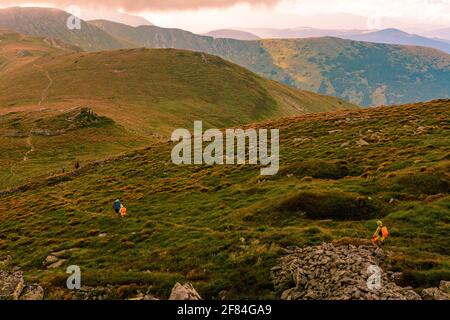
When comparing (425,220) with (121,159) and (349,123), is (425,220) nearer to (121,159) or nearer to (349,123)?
(349,123)

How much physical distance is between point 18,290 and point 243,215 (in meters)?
19.2

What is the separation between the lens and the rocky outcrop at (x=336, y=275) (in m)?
20.9

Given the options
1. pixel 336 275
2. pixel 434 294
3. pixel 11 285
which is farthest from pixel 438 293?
pixel 11 285

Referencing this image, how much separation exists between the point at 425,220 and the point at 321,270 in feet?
39.4

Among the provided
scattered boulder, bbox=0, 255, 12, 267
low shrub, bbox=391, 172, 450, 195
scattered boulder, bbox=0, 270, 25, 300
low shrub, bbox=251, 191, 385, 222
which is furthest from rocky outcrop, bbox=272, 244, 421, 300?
scattered boulder, bbox=0, 255, 12, 267

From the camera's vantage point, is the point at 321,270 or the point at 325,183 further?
the point at 325,183

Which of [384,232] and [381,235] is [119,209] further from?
[384,232]

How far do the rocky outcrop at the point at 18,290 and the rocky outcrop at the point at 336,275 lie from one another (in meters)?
15.9

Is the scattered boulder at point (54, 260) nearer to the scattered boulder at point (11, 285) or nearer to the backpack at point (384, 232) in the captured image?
the scattered boulder at point (11, 285)

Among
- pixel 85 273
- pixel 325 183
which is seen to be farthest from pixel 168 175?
pixel 85 273

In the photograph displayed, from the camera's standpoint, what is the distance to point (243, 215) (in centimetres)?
3688

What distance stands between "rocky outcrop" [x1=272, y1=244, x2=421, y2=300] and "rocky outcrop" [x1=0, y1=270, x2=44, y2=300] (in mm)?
15917

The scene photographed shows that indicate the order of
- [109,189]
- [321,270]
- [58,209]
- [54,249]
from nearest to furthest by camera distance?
[321,270] < [54,249] < [58,209] < [109,189]
